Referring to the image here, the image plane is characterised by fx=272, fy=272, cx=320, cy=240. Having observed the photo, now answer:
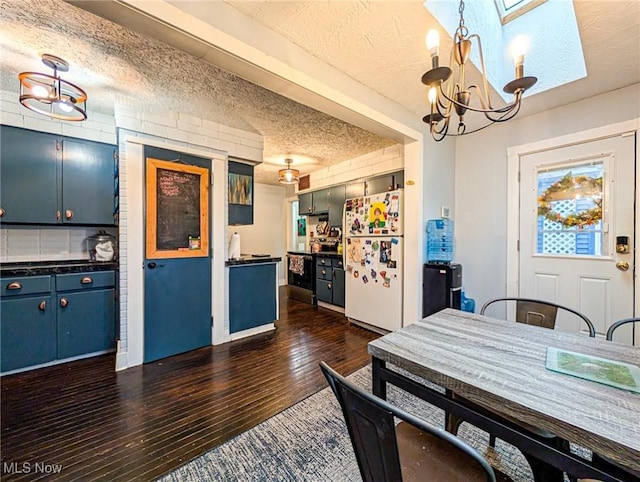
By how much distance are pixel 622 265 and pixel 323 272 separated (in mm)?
3458

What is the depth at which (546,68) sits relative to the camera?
234cm

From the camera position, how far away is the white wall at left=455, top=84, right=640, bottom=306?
276cm

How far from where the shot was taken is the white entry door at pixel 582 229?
7.92 ft

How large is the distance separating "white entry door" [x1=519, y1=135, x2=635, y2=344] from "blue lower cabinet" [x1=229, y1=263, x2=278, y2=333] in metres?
2.87

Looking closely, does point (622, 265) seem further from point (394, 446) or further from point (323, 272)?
point (323, 272)

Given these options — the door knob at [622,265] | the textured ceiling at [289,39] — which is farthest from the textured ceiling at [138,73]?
the door knob at [622,265]

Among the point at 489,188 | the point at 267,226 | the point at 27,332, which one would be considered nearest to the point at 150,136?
the point at 27,332

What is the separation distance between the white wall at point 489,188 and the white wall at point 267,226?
395cm

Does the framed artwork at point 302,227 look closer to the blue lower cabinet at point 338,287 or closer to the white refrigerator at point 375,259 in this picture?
the blue lower cabinet at point 338,287

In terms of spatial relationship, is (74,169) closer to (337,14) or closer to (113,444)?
(113,444)

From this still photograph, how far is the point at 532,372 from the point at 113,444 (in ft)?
7.14

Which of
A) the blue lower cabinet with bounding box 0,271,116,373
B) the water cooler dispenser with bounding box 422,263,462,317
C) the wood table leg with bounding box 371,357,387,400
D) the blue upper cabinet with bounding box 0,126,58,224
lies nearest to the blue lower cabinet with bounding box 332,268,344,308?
the water cooler dispenser with bounding box 422,263,462,317

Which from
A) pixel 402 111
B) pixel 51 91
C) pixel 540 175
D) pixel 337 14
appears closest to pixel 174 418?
pixel 51 91

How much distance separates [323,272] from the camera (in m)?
4.65
